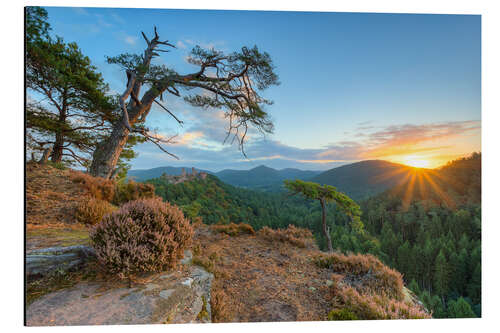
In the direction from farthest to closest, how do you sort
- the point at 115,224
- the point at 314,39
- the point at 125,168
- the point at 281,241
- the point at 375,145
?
1. the point at 125,168
2. the point at 281,241
3. the point at 375,145
4. the point at 314,39
5. the point at 115,224

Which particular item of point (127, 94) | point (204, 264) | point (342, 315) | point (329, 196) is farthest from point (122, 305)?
point (329, 196)

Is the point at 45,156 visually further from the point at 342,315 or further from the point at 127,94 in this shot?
the point at 342,315

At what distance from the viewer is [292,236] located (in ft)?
17.1

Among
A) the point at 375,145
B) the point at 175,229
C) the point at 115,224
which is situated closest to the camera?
the point at 115,224

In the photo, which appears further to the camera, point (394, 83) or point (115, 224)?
point (394, 83)

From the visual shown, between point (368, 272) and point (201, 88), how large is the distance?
626 centimetres

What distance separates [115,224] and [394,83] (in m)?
5.92

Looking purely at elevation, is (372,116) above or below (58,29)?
below

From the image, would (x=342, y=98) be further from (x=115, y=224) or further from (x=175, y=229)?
(x=115, y=224)

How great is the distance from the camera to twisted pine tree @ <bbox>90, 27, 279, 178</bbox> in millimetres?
4714

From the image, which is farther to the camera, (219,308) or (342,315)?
(342,315)

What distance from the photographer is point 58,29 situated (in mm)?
3240

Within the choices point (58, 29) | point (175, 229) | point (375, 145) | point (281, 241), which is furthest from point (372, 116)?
point (58, 29)

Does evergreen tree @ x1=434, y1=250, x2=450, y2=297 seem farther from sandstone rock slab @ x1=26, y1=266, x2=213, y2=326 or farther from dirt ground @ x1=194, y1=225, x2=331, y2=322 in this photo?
sandstone rock slab @ x1=26, y1=266, x2=213, y2=326
